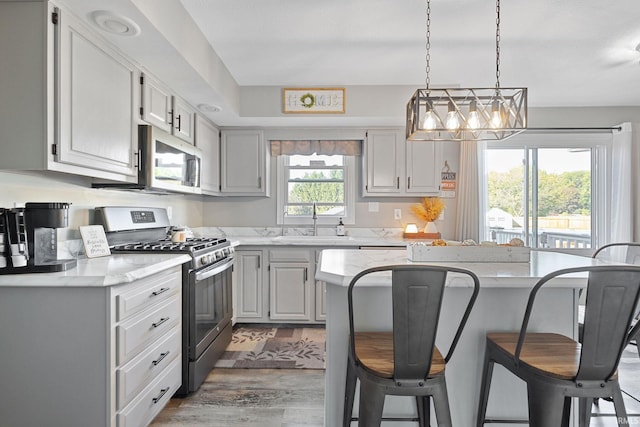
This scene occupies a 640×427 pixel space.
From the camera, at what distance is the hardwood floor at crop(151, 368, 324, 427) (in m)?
2.06

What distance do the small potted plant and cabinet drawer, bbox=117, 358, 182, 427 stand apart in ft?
9.13

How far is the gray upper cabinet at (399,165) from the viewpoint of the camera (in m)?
3.91

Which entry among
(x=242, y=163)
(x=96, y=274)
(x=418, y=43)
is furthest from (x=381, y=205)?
(x=96, y=274)

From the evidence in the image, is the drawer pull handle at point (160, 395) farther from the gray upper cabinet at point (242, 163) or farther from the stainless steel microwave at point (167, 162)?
the gray upper cabinet at point (242, 163)

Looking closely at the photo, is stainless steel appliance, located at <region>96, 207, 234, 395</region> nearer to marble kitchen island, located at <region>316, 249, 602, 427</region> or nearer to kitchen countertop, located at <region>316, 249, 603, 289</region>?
kitchen countertop, located at <region>316, 249, 603, 289</region>

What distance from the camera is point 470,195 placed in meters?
3.99

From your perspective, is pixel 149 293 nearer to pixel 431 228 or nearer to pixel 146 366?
pixel 146 366

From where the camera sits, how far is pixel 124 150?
2156 millimetres

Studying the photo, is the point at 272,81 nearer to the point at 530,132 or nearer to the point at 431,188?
the point at 431,188

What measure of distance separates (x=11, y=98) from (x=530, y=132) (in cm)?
464

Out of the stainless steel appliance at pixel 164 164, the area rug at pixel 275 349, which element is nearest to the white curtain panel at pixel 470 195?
the area rug at pixel 275 349

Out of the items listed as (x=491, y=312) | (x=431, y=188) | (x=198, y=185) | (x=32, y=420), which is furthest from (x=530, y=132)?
(x=32, y=420)

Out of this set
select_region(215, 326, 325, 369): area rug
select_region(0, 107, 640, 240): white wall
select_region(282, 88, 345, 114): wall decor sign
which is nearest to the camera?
select_region(215, 326, 325, 369): area rug

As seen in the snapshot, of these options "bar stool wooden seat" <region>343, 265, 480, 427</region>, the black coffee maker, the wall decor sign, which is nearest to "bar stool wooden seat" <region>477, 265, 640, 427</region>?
"bar stool wooden seat" <region>343, 265, 480, 427</region>
